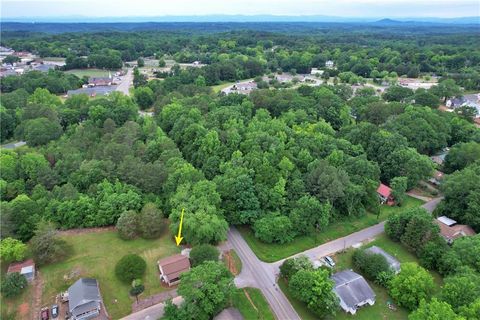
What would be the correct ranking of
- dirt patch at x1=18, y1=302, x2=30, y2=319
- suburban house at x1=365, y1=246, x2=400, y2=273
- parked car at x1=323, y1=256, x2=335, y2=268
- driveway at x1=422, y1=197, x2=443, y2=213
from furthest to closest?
driveway at x1=422, y1=197, x2=443, y2=213 < parked car at x1=323, y1=256, x2=335, y2=268 < suburban house at x1=365, y1=246, x2=400, y2=273 < dirt patch at x1=18, y1=302, x2=30, y2=319

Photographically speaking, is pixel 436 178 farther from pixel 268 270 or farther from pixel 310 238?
pixel 268 270

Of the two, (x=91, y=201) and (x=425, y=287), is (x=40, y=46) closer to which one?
(x=91, y=201)

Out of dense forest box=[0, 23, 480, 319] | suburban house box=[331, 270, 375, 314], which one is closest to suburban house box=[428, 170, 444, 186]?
dense forest box=[0, 23, 480, 319]

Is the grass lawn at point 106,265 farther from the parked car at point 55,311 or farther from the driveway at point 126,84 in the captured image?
the driveway at point 126,84

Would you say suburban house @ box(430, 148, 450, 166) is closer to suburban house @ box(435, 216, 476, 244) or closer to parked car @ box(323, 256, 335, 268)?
suburban house @ box(435, 216, 476, 244)

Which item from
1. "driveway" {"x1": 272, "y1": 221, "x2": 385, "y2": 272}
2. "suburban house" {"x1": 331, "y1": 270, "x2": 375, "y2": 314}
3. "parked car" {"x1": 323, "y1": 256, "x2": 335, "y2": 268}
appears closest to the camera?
"suburban house" {"x1": 331, "y1": 270, "x2": 375, "y2": 314}

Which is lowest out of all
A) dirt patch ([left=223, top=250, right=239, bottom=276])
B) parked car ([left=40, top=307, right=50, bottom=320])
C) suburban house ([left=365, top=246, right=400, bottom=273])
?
dirt patch ([left=223, top=250, right=239, bottom=276])
